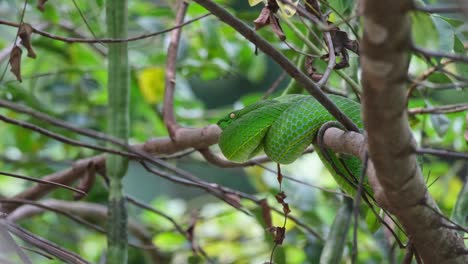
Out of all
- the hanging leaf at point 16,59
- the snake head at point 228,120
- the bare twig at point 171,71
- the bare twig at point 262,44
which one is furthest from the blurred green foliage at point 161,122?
the bare twig at point 262,44

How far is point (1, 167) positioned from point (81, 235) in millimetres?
709

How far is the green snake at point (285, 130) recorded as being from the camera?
1.32 metres

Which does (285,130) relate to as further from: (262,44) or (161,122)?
(161,122)

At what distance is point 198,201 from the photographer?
12.9ft

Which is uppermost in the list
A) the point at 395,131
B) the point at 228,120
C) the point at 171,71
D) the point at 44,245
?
the point at 171,71

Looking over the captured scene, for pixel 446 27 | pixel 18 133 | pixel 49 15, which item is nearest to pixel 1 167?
pixel 18 133

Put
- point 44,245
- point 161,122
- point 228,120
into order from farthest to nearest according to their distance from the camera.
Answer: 1. point 161,122
2. point 228,120
3. point 44,245

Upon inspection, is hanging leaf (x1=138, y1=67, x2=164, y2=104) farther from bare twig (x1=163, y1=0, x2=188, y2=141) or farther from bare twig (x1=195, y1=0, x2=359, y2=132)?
bare twig (x1=195, y1=0, x2=359, y2=132)

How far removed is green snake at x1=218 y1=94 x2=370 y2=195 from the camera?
1318 millimetres

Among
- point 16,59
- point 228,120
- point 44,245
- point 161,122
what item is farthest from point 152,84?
point 44,245

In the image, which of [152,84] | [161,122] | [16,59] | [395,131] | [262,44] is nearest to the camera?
[395,131]

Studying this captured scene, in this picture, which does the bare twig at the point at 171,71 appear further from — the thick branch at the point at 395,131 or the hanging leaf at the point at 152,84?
the thick branch at the point at 395,131

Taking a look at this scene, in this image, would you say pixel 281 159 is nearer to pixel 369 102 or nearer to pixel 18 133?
pixel 369 102

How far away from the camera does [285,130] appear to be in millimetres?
1336
